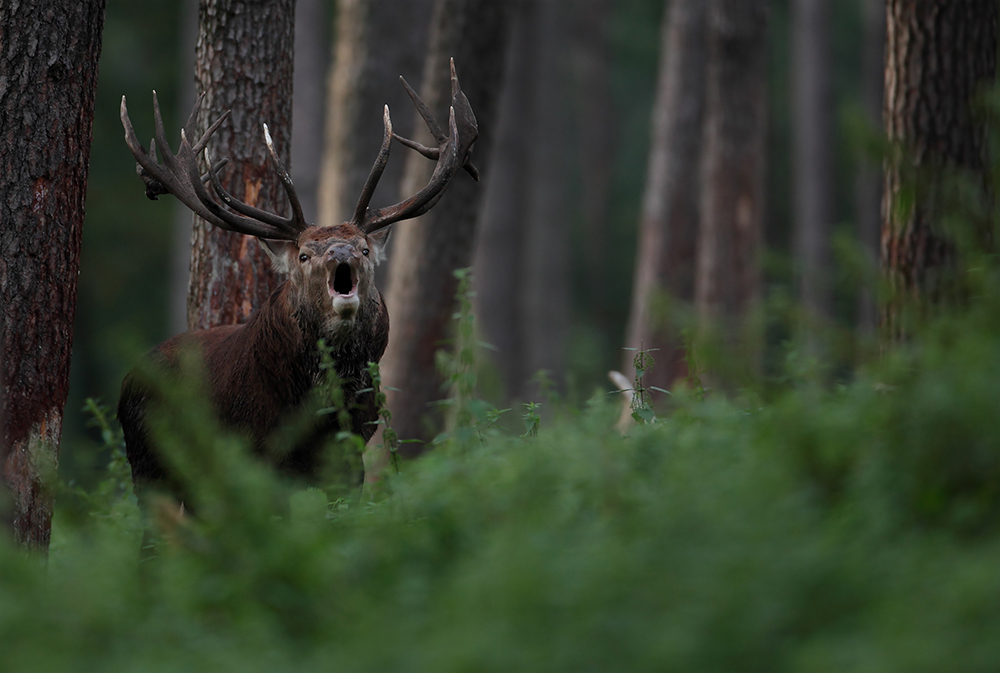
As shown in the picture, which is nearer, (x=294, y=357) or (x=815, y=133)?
(x=294, y=357)

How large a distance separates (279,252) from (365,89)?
697 cm

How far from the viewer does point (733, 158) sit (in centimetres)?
1407

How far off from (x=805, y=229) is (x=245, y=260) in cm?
2089

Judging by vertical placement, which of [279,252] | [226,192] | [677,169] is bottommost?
[279,252]

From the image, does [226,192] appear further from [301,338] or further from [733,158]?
[733,158]

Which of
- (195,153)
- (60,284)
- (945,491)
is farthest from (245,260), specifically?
(945,491)

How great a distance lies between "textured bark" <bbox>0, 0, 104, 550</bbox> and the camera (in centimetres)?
511

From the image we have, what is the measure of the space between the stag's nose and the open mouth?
0.05 metres

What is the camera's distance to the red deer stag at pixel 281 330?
6.10 meters

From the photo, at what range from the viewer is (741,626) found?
281 centimetres

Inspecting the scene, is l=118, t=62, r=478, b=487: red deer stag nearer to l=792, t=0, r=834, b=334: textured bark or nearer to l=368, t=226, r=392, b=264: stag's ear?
l=368, t=226, r=392, b=264: stag's ear

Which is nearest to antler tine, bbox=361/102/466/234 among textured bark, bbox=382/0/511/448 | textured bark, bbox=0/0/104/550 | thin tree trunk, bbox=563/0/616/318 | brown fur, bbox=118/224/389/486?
brown fur, bbox=118/224/389/486

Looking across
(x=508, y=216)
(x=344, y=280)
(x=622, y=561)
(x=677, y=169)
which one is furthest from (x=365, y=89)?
(x=622, y=561)

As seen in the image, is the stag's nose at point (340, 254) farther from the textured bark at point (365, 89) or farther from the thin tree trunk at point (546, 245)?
the thin tree trunk at point (546, 245)
